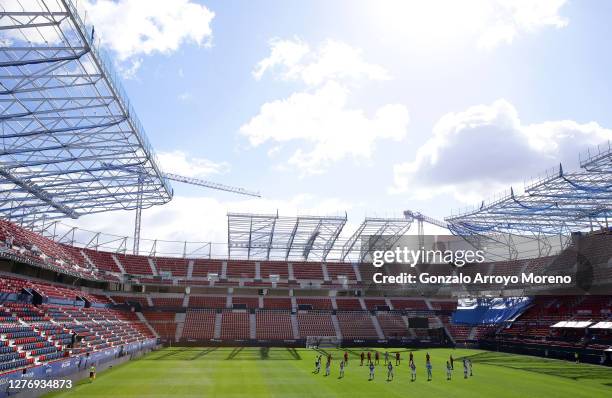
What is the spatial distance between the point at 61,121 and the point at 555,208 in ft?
146

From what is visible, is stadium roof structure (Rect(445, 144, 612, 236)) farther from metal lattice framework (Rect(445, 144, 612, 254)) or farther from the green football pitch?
the green football pitch

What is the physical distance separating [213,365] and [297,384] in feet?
37.0

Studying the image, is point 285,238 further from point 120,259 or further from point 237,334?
point 120,259

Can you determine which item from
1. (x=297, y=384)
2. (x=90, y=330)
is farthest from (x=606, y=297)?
(x=90, y=330)

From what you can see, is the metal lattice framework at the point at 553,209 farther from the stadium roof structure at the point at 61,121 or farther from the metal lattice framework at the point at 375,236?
the stadium roof structure at the point at 61,121

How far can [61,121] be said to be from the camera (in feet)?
97.2

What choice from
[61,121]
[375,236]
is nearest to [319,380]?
[61,121]

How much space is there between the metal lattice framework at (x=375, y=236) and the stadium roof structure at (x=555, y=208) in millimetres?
6926

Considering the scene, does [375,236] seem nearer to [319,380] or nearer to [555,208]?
[555,208]

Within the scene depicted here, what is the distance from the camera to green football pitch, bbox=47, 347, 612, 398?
24.3m

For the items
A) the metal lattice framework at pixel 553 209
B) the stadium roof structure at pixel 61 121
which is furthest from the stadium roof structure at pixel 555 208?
the stadium roof structure at pixel 61 121

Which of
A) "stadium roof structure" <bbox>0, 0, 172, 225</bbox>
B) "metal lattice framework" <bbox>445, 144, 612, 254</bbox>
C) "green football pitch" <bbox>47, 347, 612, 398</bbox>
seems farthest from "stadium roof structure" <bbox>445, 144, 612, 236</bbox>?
"stadium roof structure" <bbox>0, 0, 172, 225</bbox>

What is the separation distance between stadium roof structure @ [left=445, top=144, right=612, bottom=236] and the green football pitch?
1437 cm

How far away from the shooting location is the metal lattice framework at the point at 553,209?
37469mm
